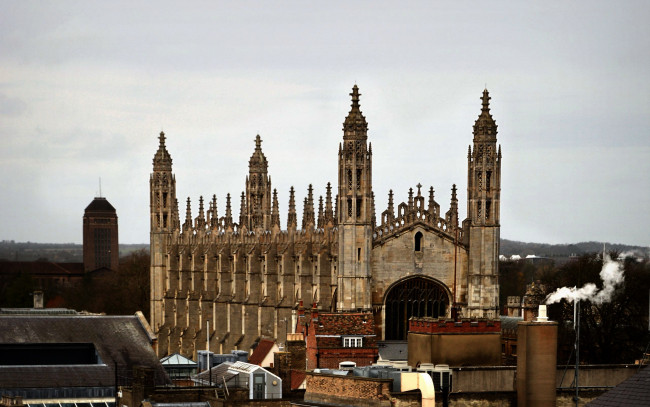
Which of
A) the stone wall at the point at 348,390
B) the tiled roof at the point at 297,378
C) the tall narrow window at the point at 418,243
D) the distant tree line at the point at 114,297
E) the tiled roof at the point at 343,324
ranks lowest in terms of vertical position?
the distant tree line at the point at 114,297

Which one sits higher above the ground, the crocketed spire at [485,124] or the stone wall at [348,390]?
the crocketed spire at [485,124]

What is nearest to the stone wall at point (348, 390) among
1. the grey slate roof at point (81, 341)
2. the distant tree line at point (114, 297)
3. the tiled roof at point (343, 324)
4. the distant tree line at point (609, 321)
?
the tiled roof at point (343, 324)

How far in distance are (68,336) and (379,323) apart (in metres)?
17.9

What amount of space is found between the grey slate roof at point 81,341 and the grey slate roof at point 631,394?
35992mm

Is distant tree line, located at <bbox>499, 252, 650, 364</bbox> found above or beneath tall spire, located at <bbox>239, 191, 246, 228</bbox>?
beneath

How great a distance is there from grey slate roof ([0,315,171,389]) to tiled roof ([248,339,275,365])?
8.20 meters

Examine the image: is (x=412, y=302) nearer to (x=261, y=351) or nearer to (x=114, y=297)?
(x=261, y=351)

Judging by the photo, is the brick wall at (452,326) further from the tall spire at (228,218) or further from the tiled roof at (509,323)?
the tall spire at (228,218)

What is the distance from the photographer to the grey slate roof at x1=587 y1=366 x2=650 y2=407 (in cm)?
4184

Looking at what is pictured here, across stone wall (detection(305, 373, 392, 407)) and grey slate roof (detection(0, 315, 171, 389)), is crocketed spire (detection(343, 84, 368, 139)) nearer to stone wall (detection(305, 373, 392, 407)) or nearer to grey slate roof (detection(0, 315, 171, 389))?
grey slate roof (detection(0, 315, 171, 389))

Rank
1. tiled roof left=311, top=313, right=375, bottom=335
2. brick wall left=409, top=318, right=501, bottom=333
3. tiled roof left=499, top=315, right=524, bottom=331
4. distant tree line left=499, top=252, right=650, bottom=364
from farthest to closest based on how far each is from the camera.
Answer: distant tree line left=499, top=252, right=650, bottom=364, tiled roof left=499, top=315, right=524, bottom=331, tiled roof left=311, top=313, right=375, bottom=335, brick wall left=409, top=318, right=501, bottom=333

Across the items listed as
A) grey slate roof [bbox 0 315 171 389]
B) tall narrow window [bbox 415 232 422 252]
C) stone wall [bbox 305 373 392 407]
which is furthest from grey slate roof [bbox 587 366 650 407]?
tall narrow window [bbox 415 232 422 252]

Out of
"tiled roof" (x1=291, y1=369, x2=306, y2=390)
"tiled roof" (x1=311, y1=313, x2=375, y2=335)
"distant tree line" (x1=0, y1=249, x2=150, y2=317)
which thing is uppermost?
"tiled roof" (x1=311, y1=313, x2=375, y2=335)

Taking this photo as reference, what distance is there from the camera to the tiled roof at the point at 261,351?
93.5 metres
